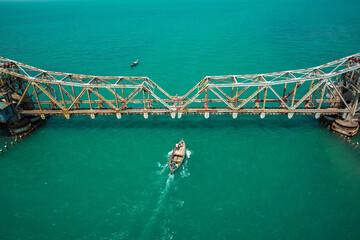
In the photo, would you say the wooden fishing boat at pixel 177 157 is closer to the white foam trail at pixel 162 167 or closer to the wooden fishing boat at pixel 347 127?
the white foam trail at pixel 162 167

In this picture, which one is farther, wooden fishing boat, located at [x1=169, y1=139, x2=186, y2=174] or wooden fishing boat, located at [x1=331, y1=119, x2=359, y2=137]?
wooden fishing boat, located at [x1=331, y1=119, x2=359, y2=137]

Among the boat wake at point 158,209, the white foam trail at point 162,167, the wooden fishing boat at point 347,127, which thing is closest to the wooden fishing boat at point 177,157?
the white foam trail at point 162,167

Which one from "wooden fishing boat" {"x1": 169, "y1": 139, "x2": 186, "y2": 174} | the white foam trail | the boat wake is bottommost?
the boat wake

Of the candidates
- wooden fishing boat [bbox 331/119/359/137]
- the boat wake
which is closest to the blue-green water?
the boat wake

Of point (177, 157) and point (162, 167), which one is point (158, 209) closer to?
point (162, 167)

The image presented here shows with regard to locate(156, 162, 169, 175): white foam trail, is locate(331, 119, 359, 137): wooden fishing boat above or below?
above

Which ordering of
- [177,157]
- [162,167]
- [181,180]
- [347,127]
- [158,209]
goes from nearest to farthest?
1. [158,209]
2. [181,180]
3. [177,157]
4. [162,167]
5. [347,127]

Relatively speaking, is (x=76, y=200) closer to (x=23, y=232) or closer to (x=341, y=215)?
(x=23, y=232)

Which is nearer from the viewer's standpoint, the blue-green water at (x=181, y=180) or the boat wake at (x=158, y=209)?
the boat wake at (x=158, y=209)

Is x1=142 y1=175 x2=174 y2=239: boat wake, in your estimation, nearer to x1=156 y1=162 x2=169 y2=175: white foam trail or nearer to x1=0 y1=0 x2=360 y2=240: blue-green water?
x1=0 y1=0 x2=360 y2=240: blue-green water

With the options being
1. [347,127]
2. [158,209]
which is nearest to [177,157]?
[158,209]
